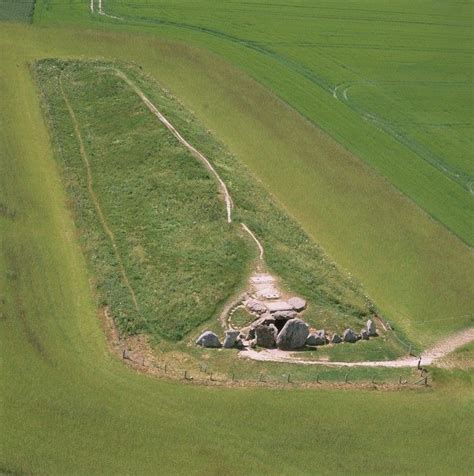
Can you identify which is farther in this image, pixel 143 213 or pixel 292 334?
pixel 143 213

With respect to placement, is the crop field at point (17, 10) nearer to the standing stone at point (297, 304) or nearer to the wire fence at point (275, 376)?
the standing stone at point (297, 304)

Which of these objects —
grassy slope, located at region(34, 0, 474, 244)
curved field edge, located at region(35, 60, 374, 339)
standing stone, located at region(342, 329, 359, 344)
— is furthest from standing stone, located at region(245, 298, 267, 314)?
grassy slope, located at region(34, 0, 474, 244)

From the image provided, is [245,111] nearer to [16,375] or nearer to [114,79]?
[114,79]

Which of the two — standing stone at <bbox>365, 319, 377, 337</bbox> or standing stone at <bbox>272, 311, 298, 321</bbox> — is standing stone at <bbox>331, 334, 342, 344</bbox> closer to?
standing stone at <bbox>365, 319, 377, 337</bbox>

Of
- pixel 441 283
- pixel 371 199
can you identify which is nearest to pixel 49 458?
pixel 441 283

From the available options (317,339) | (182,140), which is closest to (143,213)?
(182,140)

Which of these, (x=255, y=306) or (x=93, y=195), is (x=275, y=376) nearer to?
(x=255, y=306)
